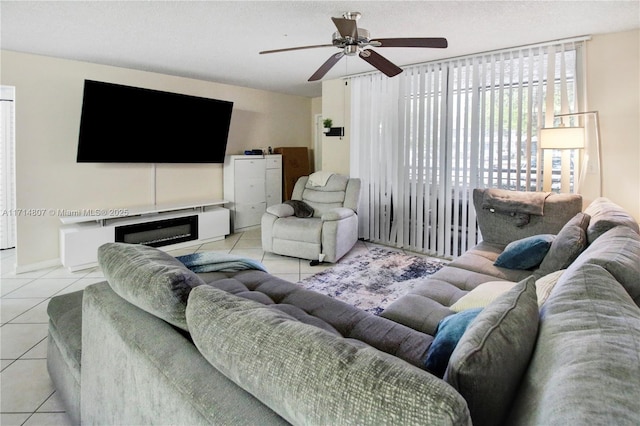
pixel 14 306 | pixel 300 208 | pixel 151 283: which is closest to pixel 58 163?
pixel 14 306

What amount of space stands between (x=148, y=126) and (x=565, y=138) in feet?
15.2

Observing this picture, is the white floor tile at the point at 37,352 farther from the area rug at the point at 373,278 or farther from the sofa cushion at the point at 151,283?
the area rug at the point at 373,278

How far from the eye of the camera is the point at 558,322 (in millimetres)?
975

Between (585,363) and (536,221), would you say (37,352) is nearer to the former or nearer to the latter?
(585,363)

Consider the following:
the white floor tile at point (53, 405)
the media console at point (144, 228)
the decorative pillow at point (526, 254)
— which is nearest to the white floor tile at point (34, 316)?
the media console at point (144, 228)

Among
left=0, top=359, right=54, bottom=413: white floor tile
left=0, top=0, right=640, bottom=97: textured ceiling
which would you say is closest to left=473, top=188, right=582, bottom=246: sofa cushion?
left=0, top=0, right=640, bottom=97: textured ceiling

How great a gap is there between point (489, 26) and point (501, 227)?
1775 millimetres

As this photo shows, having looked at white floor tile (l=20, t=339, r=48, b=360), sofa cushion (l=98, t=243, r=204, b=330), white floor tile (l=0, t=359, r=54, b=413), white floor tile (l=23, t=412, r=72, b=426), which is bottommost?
white floor tile (l=23, t=412, r=72, b=426)

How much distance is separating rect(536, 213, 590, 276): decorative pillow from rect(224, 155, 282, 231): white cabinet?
179 inches

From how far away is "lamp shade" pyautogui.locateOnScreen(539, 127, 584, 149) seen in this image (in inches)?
131

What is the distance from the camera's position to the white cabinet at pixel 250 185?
5961 millimetres

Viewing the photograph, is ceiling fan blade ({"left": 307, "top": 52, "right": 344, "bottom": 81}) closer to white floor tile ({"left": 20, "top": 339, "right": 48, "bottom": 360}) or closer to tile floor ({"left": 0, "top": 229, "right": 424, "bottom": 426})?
tile floor ({"left": 0, "top": 229, "right": 424, "bottom": 426})

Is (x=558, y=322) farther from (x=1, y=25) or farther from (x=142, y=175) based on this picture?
(x=142, y=175)

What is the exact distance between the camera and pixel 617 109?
352cm
